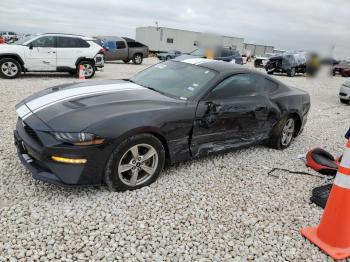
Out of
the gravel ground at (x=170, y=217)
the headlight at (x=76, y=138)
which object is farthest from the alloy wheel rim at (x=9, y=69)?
the headlight at (x=76, y=138)

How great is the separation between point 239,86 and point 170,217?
7.04 ft

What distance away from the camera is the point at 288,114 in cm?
522

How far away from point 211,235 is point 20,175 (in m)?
2.19

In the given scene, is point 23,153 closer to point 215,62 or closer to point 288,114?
point 215,62

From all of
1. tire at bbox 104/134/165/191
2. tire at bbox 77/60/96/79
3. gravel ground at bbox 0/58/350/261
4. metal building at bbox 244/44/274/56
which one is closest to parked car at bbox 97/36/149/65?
tire at bbox 77/60/96/79

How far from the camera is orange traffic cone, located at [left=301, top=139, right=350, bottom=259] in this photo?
8.98ft

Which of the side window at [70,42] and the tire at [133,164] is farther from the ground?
the side window at [70,42]

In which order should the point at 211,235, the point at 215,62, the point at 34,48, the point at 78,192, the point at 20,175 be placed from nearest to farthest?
the point at 211,235 → the point at 78,192 → the point at 20,175 → the point at 215,62 → the point at 34,48

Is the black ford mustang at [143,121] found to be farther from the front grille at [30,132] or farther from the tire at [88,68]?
the tire at [88,68]

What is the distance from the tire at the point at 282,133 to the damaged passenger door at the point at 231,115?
1.44 ft

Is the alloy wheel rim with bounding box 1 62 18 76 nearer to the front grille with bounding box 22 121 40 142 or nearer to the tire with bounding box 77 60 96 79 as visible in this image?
the tire with bounding box 77 60 96 79

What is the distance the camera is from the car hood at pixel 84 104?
3.16 meters

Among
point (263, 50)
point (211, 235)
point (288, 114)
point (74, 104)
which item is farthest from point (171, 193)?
point (263, 50)

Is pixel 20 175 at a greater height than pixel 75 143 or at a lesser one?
lesser
